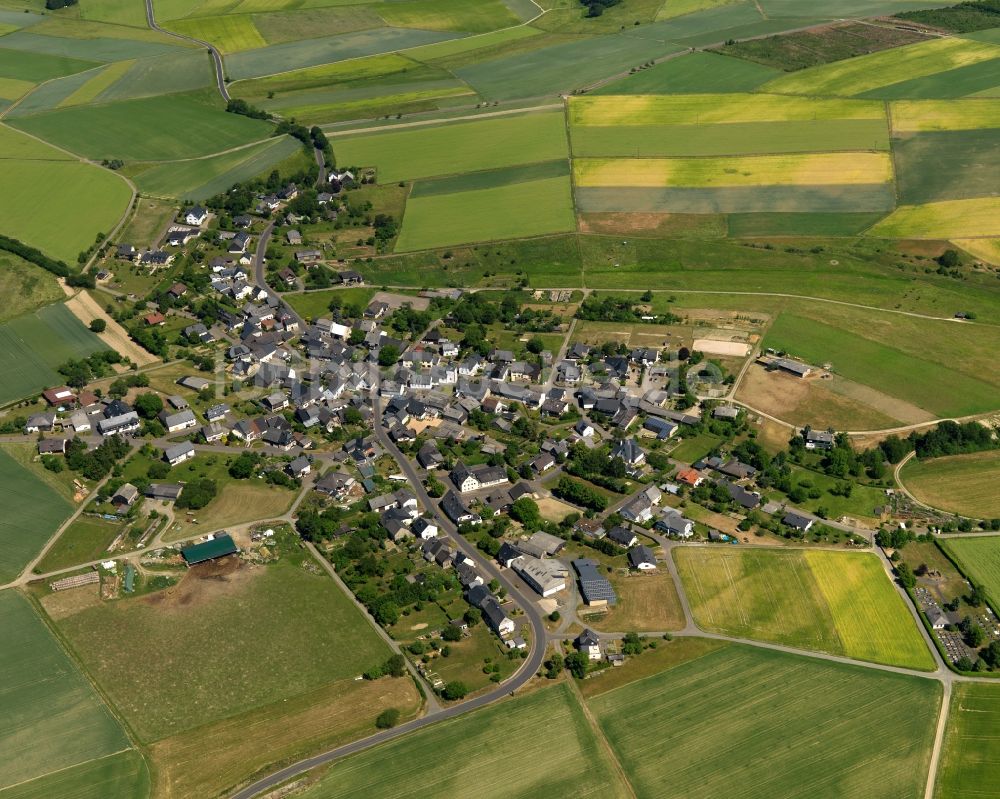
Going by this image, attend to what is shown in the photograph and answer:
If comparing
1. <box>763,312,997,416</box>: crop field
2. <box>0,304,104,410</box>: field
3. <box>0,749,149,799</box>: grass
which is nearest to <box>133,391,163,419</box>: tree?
<box>0,304,104,410</box>: field

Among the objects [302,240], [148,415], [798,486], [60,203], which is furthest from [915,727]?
[60,203]

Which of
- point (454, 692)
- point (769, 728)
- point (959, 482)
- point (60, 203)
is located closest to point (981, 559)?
point (959, 482)

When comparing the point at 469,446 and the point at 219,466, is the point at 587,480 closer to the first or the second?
the point at 469,446

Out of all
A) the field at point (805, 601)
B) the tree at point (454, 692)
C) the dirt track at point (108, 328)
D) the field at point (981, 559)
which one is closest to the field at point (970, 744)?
the field at point (805, 601)

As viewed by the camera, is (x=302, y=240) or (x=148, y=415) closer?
(x=148, y=415)

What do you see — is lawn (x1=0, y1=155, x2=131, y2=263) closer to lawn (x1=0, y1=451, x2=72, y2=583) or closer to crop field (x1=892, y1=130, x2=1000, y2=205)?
lawn (x1=0, y1=451, x2=72, y2=583)
